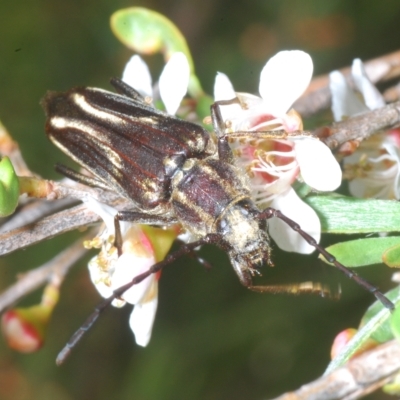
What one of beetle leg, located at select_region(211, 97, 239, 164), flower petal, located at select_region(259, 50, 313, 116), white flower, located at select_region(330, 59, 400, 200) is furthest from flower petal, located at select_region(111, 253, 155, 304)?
white flower, located at select_region(330, 59, 400, 200)

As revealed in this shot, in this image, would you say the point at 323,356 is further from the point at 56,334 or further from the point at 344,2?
the point at 344,2

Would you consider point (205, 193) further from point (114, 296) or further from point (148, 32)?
point (148, 32)

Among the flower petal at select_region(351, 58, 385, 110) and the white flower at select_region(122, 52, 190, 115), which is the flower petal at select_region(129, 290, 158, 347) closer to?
the white flower at select_region(122, 52, 190, 115)

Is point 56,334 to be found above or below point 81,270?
below

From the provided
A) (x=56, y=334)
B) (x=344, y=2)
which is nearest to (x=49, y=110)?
(x=56, y=334)

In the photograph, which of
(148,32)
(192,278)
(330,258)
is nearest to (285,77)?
(330,258)

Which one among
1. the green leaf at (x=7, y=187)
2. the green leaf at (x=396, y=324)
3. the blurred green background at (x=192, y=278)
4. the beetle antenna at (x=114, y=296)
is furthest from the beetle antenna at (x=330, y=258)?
the blurred green background at (x=192, y=278)

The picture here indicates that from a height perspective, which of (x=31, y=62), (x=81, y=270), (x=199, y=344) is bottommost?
(x=199, y=344)

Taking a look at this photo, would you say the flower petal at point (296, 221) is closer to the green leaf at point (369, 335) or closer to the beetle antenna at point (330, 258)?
the beetle antenna at point (330, 258)
